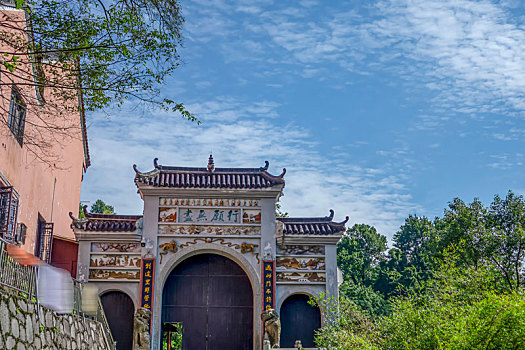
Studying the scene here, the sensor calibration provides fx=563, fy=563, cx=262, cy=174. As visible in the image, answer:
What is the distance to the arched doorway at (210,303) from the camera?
53.3 feet

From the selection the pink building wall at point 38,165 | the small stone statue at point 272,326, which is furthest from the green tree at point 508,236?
the pink building wall at point 38,165

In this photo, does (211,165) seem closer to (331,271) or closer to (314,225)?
(314,225)

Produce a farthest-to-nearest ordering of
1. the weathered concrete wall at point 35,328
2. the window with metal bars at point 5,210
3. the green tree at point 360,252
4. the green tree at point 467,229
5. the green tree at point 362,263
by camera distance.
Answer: the green tree at point 360,252 → the green tree at point 362,263 → the green tree at point 467,229 → the window with metal bars at point 5,210 → the weathered concrete wall at point 35,328

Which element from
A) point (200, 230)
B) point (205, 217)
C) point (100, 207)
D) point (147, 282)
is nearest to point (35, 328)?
point (147, 282)

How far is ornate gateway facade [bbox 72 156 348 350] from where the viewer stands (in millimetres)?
16125

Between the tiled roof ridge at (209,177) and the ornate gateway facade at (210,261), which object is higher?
the tiled roof ridge at (209,177)

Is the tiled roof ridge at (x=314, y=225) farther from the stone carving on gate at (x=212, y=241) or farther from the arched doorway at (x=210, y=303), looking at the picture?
the arched doorway at (x=210, y=303)

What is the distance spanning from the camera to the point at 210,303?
16.4 m

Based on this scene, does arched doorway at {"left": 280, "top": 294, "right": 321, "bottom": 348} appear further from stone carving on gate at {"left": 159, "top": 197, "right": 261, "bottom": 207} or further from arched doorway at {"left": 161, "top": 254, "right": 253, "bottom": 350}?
stone carving on gate at {"left": 159, "top": 197, "right": 261, "bottom": 207}

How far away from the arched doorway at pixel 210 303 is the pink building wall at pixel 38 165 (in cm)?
420

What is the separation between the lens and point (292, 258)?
16625 mm

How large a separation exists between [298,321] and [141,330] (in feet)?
14.7

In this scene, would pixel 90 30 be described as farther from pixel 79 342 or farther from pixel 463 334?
pixel 463 334

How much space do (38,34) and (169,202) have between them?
29.2ft
